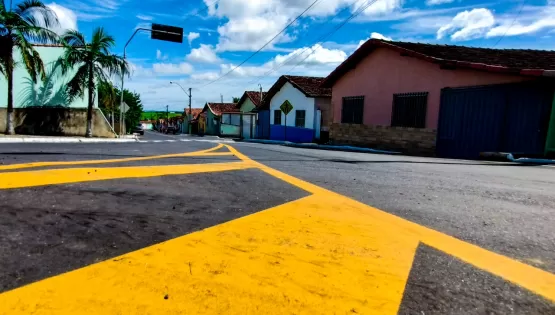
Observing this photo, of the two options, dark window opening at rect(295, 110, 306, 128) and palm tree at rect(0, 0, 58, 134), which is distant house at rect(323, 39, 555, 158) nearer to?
dark window opening at rect(295, 110, 306, 128)

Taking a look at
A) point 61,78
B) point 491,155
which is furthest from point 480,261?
point 61,78

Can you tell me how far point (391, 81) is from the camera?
1642 cm

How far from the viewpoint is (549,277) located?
203cm

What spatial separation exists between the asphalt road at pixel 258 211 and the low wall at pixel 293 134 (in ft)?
68.0

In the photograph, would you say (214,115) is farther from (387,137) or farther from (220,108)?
(387,137)

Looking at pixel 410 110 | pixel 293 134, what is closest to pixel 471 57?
pixel 410 110

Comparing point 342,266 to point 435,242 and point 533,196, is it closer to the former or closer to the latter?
point 435,242

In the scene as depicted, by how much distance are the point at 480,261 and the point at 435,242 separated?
14.8 inches

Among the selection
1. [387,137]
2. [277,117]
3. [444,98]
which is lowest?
[387,137]

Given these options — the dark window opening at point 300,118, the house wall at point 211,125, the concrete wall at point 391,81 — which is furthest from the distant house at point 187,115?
the concrete wall at point 391,81

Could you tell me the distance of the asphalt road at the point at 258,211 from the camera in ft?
6.05

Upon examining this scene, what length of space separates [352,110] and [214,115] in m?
35.7

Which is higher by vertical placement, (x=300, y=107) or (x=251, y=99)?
(x=251, y=99)

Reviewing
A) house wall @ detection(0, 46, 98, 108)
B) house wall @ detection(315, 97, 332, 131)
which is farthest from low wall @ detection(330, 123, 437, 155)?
house wall @ detection(0, 46, 98, 108)
